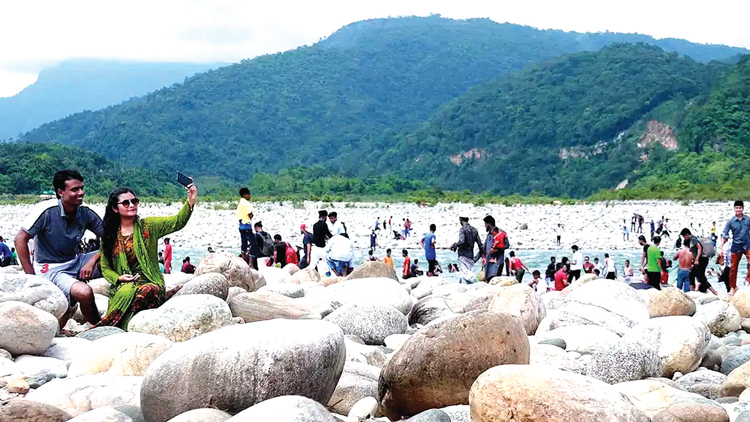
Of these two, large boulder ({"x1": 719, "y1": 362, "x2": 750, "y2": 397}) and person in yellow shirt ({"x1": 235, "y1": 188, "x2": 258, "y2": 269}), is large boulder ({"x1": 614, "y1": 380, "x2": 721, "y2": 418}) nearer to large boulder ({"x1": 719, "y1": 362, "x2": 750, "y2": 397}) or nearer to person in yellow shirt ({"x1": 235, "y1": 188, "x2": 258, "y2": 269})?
large boulder ({"x1": 719, "y1": 362, "x2": 750, "y2": 397})

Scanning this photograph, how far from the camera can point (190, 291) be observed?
796 centimetres

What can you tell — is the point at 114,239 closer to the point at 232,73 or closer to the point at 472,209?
the point at 472,209

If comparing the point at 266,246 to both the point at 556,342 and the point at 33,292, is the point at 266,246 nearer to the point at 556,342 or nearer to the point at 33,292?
the point at 33,292

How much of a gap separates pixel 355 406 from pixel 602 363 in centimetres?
205

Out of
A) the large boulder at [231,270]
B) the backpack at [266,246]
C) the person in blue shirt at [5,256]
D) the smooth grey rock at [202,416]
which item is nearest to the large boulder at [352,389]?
the smooth grey rock at [202,416]

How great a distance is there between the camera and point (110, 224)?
712cm

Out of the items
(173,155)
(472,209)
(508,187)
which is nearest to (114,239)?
(472,209)

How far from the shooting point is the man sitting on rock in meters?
7.23

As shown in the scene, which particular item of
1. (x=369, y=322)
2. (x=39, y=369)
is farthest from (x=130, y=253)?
(x=369, y=322)

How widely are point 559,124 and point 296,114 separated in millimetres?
63145

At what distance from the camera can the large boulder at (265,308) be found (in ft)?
25.2

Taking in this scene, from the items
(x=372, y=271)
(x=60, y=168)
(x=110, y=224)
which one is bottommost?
(x=60, y=168)

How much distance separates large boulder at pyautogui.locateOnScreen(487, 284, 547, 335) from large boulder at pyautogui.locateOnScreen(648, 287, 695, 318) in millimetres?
1653

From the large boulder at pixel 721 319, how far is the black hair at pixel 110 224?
18.2 ft
